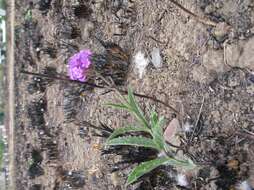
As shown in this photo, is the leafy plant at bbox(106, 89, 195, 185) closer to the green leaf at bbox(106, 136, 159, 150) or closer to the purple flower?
the green leaf at bbox(106, 136, 159, 150)

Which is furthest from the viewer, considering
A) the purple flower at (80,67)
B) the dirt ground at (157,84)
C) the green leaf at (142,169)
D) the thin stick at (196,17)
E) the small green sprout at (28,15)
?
the small green sprout at (28,15)

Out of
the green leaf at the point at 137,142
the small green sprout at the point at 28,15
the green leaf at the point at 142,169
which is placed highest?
the small green sprout at the point at 28,15

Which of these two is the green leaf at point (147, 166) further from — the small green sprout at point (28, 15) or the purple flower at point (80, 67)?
the small green sprout at point (28, 15)

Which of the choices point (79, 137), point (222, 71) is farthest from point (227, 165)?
point (79, 137)

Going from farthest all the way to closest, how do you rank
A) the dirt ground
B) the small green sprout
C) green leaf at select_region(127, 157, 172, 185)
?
the small green sprout < the dirt ground < green leaf at select_region(127, 157, 172, 185)

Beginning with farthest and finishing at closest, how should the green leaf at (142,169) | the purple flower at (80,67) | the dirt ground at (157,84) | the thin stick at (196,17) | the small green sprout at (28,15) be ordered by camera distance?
the small green sprout at (28,15) → the purple flower at (80,67) → the thin stick at (196,17) → the dirt ground at (157,84) → the green leaf at (142,169)

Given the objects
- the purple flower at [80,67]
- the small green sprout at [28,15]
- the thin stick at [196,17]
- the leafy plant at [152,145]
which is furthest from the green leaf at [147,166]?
the small green sprout at [28,15]

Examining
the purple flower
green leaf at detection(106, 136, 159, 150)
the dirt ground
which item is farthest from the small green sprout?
green leaf at detection(106, 136, 159, 150)

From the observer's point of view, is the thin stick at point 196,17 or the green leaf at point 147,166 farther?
the thin stick at point 196,17
